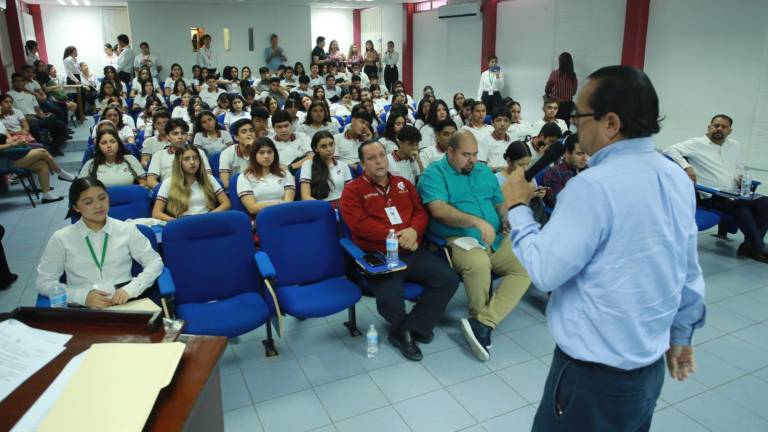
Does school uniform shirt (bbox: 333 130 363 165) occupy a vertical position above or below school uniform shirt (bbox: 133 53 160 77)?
below

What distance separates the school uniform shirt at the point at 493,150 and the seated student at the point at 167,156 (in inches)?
117

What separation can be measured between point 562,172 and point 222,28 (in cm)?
1221

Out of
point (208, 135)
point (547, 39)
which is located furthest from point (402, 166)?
point (547, 39)

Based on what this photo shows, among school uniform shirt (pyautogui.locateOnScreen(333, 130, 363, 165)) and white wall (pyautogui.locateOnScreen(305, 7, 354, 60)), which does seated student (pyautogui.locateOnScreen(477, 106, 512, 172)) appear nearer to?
school uniform shirt (pyautogui.locateOnScreen(333, 130, 363, 165))

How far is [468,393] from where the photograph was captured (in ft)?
9.22

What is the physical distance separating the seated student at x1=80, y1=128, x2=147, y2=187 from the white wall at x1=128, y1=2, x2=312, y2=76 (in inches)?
392

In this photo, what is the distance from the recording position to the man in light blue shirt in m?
1.27

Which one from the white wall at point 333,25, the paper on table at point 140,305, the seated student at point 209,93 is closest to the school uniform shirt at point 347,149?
the paper on table at point 140,305

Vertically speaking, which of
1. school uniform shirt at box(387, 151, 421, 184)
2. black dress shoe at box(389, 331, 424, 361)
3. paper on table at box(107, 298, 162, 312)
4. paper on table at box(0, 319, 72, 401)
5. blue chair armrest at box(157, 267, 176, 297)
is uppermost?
paper on table at box(0, 319, 72, 401)

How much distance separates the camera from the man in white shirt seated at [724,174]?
4.64m

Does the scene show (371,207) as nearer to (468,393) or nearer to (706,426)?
(468,393)

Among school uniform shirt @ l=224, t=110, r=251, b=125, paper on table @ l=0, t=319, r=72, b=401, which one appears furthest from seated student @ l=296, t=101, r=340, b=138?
paper on table @ l=0, t=319, r=72, b=401

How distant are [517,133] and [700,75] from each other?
2906mm

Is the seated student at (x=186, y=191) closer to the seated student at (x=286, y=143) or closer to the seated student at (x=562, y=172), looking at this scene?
the seated student at (x=286, y=143)
